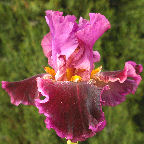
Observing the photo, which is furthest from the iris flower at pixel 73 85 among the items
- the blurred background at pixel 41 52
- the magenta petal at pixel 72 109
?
the blurred background at pixel 41 52

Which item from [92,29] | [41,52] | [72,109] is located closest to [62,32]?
[92,29]

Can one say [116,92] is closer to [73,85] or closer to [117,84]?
[117,84]

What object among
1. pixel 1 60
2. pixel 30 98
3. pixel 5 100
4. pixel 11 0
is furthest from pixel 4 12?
pixel 30 98

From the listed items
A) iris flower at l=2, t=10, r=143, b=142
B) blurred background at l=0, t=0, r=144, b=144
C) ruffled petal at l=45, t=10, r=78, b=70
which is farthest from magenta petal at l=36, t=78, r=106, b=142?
blurred background at l=0, t=0, r=144, b=144

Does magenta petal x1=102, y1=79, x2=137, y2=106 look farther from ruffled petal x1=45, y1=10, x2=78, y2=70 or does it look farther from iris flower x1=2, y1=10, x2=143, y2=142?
ruffled petal x1=45, y1=10, x2=78, y2=70

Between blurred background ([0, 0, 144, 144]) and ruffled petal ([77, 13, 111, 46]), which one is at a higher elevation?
ruffled petal ([77, 13, 111, 46])

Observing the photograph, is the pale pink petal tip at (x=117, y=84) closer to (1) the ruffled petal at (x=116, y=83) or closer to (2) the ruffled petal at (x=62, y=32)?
(1) the ruffled petal at (x=116, y=83)

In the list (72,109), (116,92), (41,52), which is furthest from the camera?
(41,52)
